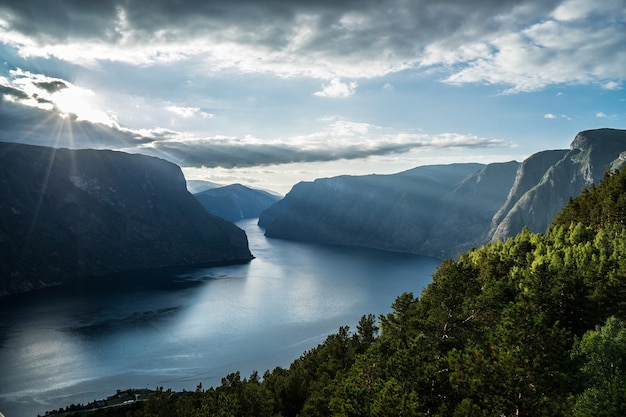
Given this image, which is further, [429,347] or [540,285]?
[540,285]

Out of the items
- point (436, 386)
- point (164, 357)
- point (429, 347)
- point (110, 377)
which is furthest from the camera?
point (164, 357)

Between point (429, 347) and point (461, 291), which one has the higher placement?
point (461, 291)

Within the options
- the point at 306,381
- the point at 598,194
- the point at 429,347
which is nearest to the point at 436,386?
the point at 429,347

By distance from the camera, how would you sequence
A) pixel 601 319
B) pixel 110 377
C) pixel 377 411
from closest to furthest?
1. pixel 377 411
2. pixel 601 319
3. pixel 110 377

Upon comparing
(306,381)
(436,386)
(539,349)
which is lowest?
(306,381)

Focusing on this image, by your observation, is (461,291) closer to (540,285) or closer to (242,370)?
(540,285)

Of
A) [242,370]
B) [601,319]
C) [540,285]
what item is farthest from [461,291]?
[242,370]
